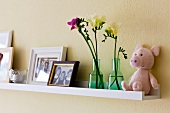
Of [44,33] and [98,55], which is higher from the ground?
[44,33]

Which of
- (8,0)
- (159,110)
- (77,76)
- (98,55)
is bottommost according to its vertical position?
(159,110)

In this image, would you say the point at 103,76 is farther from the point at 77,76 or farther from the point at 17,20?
the point at 17,20

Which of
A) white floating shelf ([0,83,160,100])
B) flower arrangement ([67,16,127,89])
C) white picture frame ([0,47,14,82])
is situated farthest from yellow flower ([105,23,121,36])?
white picture frame ([0,47,14,82])

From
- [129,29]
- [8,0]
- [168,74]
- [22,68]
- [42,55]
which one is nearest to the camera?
[168,74]

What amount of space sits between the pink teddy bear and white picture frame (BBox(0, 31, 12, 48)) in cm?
97

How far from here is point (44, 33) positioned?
1896 millimetres

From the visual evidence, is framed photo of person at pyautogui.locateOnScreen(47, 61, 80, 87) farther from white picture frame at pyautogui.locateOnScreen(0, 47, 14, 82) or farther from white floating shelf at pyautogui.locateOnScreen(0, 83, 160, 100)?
white picture frame at pyautogui.locateOnScreen(0, 47, 14, 82)

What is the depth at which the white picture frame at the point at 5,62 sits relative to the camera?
2.01m

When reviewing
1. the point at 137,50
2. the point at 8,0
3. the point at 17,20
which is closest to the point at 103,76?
the point at 137,50

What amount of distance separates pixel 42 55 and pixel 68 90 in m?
0.39

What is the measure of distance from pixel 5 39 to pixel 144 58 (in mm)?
1059

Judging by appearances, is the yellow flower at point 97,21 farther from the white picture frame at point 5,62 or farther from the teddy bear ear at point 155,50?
the white picture frame at point 5,62

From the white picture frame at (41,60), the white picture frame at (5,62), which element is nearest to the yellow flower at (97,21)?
the white picture frame at (41,60)

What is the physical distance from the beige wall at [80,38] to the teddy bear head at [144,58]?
1.3 inches
